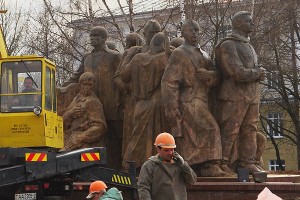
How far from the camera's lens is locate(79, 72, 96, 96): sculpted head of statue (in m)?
20.1

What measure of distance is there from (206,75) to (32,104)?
3.79m

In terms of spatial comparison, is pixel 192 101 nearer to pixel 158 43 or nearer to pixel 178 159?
pixel 158 43

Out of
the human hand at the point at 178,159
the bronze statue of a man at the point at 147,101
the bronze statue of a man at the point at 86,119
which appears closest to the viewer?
the human hand at the point at 178,159

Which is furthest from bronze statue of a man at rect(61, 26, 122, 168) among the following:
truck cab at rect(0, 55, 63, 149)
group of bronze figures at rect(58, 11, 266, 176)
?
truck cab at rect(0, 55, 63, 149)

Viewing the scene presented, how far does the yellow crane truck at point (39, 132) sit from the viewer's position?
15.5 metres

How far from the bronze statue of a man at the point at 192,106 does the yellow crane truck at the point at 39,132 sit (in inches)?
81.8

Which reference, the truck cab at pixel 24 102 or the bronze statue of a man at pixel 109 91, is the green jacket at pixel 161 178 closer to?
the truck cab at pixel 24 102

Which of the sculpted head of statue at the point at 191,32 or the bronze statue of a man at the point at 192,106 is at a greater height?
the sculpted head of statue at the point at 191,32

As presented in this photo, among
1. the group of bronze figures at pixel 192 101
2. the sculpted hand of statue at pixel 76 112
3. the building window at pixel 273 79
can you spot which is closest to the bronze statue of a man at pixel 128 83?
the group of bronze figures at pixel 192 101

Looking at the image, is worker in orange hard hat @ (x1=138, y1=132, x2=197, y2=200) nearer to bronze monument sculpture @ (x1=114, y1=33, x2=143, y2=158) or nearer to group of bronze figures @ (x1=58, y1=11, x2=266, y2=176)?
group of bronze figures @ (x1=58, y1=11, x2=266, y2=176)

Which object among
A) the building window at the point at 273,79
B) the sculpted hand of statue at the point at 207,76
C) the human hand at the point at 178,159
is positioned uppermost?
the building window at the point at 273,79

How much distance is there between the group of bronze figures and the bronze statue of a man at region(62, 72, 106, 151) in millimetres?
21

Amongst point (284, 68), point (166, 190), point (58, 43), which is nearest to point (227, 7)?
point (284, 68)

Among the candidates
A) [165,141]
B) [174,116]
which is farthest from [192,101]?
[165,141]
